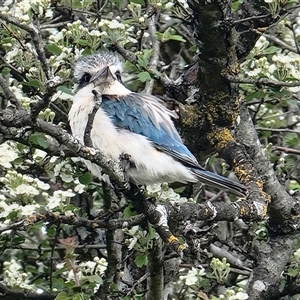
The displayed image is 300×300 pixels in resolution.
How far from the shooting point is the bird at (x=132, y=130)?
13.2 ft

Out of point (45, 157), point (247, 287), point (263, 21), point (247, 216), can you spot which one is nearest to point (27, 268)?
point (45, 157)

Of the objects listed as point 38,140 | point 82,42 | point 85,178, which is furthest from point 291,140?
point 38,140

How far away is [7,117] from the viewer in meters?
2.78

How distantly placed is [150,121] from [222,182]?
0.66 meters

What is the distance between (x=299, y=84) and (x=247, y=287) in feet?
4.42

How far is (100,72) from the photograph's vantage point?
4.21m

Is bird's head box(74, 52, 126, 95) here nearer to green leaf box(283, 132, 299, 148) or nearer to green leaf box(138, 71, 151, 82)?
green leaf box(138, 71, 151, 82)

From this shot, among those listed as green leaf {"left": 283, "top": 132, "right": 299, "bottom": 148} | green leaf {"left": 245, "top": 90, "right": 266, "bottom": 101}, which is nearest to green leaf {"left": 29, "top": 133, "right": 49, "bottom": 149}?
green leaf {"left": 245, "top": 90, "right": 266, "bottom": 101}

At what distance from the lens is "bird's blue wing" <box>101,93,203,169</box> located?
4.15 m

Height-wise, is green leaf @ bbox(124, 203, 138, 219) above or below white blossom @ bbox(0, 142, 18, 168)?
below

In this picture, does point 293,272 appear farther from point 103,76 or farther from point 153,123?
point 103,76

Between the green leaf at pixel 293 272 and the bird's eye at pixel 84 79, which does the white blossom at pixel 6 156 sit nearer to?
the bird's eye at pixel 84 79

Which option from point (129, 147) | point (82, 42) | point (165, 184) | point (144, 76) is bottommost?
point (165, 184)

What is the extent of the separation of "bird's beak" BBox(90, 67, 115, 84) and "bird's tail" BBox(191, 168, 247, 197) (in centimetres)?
70
